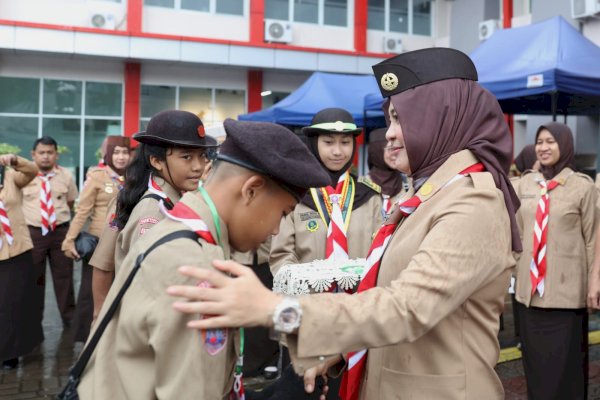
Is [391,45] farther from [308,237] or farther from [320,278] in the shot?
[320,278]

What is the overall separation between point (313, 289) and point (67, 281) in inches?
190

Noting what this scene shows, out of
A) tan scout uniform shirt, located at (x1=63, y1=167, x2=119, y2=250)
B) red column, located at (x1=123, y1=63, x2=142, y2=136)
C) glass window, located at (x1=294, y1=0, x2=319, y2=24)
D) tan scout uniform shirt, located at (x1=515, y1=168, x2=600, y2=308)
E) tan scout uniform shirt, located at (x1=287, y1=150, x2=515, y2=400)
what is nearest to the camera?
tan scout uniform shirt, located at (x1=287, y1=150, x2=515, y2=400)

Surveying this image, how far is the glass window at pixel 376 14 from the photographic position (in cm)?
1977

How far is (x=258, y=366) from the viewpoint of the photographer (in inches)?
201

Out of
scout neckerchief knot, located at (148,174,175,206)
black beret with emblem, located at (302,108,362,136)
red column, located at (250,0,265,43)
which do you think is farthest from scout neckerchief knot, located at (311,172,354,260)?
red column, located at (250,0,265,43)

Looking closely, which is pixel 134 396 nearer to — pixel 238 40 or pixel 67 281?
pixel 67 281

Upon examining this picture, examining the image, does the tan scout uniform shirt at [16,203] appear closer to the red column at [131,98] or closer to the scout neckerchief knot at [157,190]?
the scout neckerchief knot at [157,190]

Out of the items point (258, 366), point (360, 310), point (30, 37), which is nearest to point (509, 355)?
point (258, 366)

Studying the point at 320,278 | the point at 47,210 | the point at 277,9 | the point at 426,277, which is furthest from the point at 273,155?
the point at 277,9

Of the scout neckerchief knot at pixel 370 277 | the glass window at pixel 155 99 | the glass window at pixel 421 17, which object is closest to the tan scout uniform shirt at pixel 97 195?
the scout neckerchief knot at pixel 370 277

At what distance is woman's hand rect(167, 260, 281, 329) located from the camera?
135 centimetres

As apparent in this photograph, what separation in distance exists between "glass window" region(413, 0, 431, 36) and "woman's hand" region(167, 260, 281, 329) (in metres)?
20.2

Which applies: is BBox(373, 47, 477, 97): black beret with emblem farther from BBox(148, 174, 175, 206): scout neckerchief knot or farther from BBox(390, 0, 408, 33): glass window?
BBox(390, 0, 408, 33): glass window

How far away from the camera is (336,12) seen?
63.5 feet
